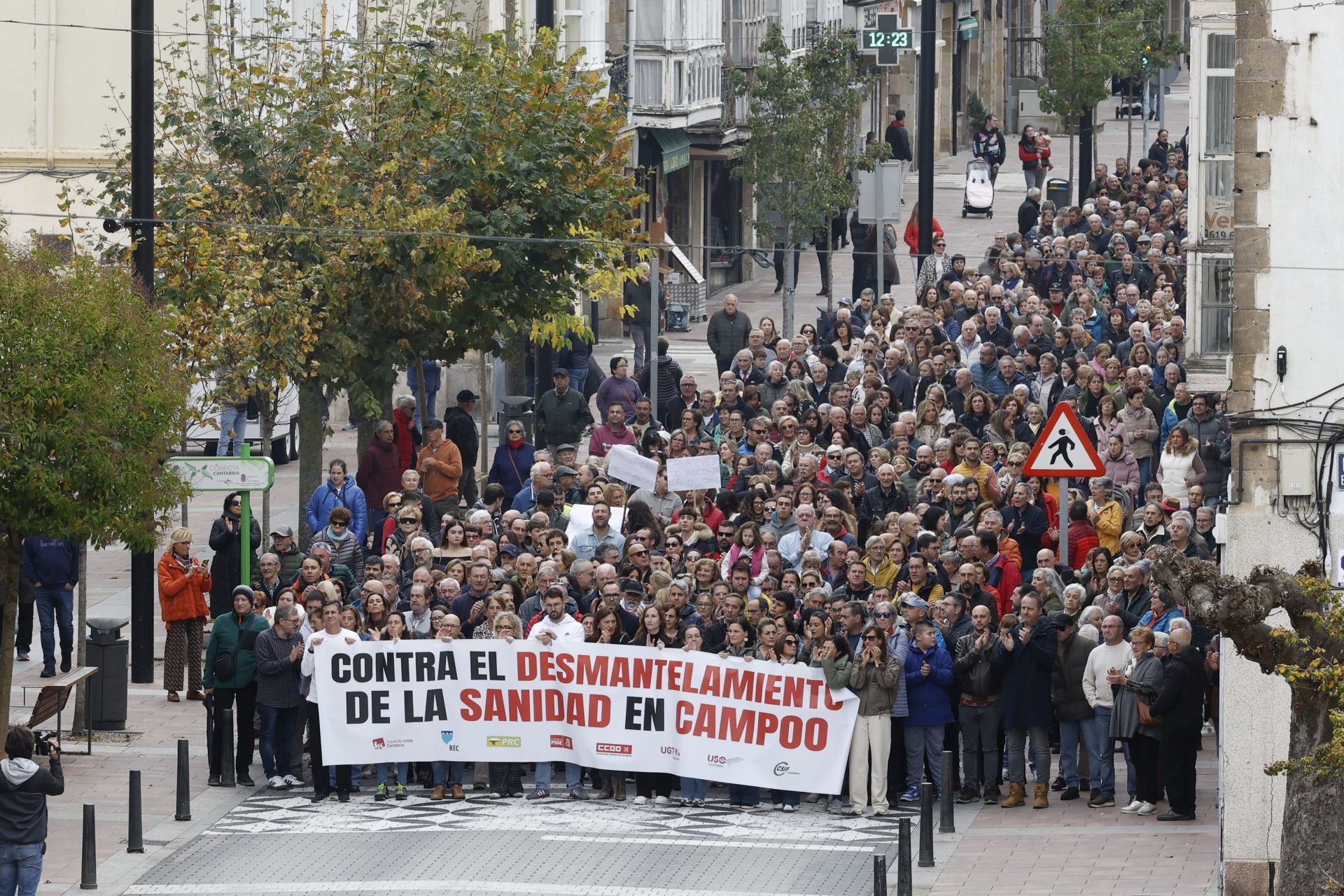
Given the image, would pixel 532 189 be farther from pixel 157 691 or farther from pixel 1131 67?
pixel 1131 67

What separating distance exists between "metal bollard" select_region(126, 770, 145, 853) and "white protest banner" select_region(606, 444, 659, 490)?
7.71 meters

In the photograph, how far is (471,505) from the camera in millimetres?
27938

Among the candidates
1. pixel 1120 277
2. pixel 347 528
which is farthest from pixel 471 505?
pixel 1120 277

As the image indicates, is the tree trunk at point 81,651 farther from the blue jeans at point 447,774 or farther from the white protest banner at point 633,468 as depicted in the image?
the white protest banner at point 633,468

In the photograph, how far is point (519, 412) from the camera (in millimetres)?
31297

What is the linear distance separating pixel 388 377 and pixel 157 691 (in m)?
5.18

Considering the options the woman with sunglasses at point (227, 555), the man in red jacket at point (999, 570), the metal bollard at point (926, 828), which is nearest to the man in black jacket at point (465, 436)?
the woman with sunglasses at point (227, 555)

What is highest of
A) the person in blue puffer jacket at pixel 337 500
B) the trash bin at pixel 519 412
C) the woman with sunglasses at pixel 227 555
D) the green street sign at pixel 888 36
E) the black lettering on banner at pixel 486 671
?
the green street sign at pixel 888 36

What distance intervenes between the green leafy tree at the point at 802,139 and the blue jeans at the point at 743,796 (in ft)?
68.4

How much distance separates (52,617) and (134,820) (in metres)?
5.13

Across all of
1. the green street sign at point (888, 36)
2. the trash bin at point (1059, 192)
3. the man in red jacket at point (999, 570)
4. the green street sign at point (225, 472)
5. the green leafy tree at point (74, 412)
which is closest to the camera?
the green leafy tree at point (74, 412)

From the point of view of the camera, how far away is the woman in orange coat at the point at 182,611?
2133cm

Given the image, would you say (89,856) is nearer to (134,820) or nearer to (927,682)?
(134,820)

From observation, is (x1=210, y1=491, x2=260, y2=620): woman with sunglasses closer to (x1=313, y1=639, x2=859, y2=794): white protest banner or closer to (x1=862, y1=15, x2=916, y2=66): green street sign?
(x1=313, y1=639, x2=859, y2=794): white protest banner
